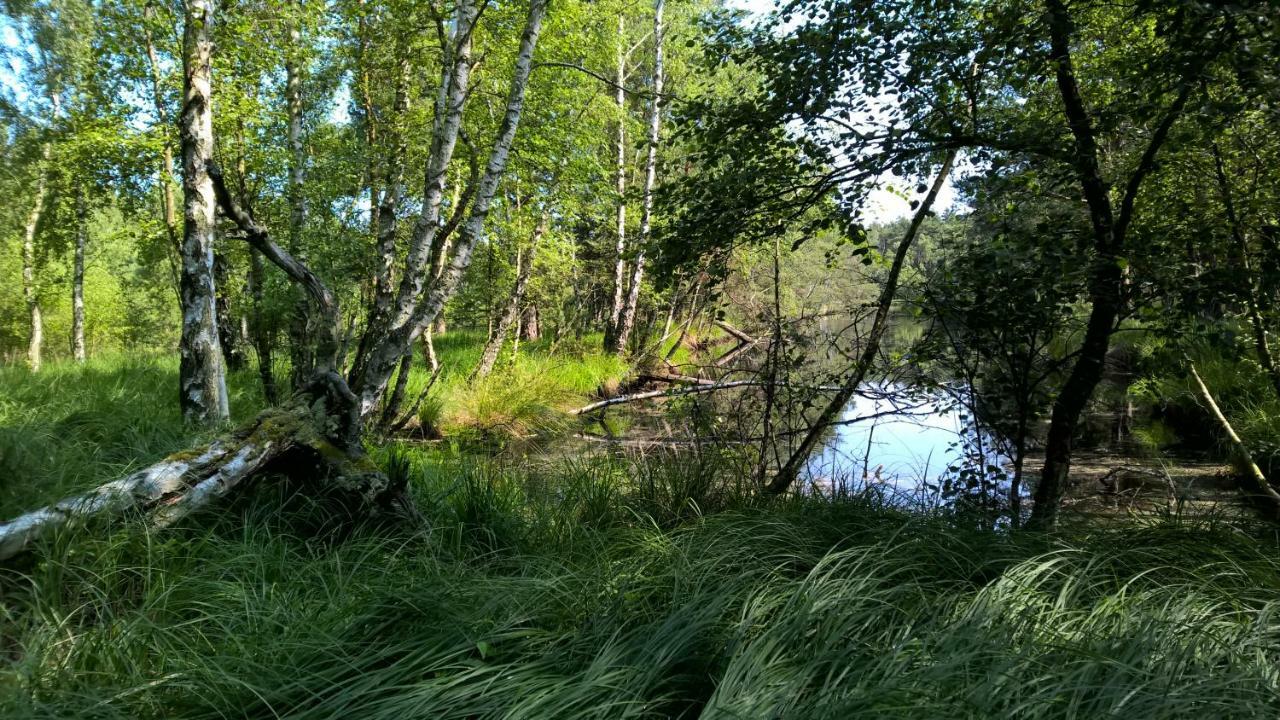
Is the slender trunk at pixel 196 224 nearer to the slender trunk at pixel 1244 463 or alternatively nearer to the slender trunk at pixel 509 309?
the slender trunk at pixel 509 309

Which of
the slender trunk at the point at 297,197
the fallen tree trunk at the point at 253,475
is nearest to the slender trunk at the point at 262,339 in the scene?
the slender trunk at the point at 297,197

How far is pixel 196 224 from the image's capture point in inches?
219

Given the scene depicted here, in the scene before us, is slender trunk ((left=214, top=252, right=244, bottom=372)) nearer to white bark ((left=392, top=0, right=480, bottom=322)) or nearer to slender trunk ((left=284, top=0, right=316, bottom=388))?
slender trunk ((left=284, top=0, right=316, bottom=388))

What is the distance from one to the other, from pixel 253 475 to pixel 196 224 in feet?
10.2

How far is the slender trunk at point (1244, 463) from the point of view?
4.77m

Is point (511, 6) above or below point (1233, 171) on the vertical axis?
above

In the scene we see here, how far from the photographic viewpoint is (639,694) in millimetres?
1857

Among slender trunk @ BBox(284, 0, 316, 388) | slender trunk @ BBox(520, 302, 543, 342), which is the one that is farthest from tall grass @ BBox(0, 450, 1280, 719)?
slender trunk @ BBox(520, 302, 543, 342)

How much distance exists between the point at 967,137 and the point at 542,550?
3.40m

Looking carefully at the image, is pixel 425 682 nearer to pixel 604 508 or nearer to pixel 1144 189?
pixel 604 508

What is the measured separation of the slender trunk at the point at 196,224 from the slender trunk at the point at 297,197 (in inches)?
36.8

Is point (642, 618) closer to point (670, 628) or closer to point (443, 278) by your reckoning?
point (670, 628)

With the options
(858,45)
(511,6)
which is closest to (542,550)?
(858,45)

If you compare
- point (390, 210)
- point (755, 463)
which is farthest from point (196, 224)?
point (755, 463)
